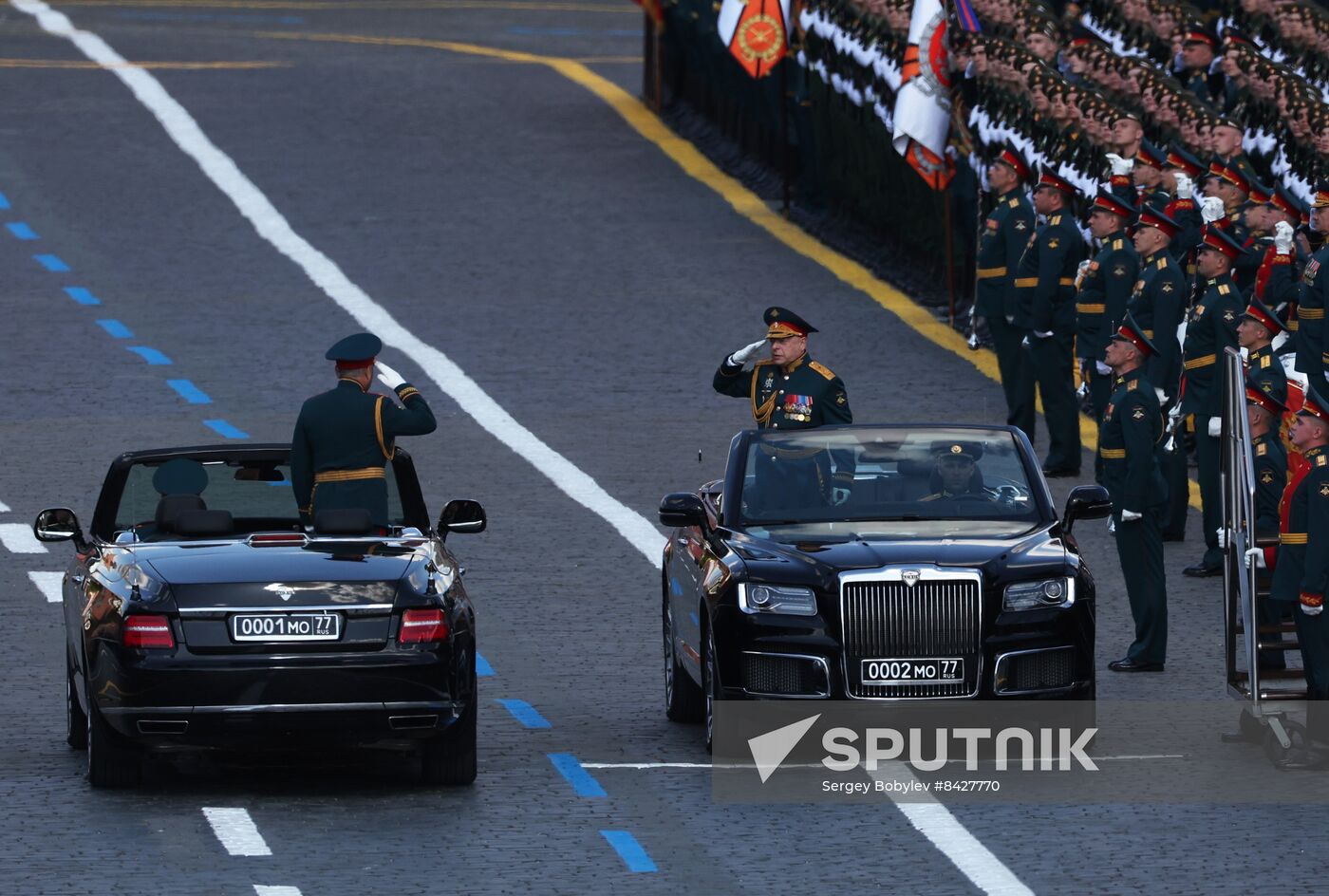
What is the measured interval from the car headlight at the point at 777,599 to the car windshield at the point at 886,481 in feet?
2.12

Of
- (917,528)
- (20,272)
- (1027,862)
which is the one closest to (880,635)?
(917,528)

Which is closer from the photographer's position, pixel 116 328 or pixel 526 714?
pixel 526 714

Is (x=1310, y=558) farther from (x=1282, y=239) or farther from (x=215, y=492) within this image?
(x=1282, y=239)

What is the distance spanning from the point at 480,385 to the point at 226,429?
9.34ft

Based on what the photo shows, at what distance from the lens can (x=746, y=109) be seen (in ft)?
118

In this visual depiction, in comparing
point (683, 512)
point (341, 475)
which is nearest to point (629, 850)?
point (683, 512)

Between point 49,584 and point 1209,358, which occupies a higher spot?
A: point 1209,358

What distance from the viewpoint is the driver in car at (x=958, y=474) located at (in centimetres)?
1492

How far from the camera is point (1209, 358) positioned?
1967 centimetres

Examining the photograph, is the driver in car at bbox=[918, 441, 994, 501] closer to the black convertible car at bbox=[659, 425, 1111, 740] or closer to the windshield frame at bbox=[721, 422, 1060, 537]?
the black convertible car at bbox=[659, 425, 1111, 740]

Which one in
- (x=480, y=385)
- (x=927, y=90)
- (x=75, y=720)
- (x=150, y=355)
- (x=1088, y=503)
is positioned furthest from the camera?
(x=927, y=90)

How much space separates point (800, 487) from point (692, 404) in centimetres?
1007

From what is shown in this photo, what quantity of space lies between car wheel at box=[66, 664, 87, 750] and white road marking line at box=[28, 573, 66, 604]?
12.2 ft

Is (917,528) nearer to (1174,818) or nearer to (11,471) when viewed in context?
(1174,818)
